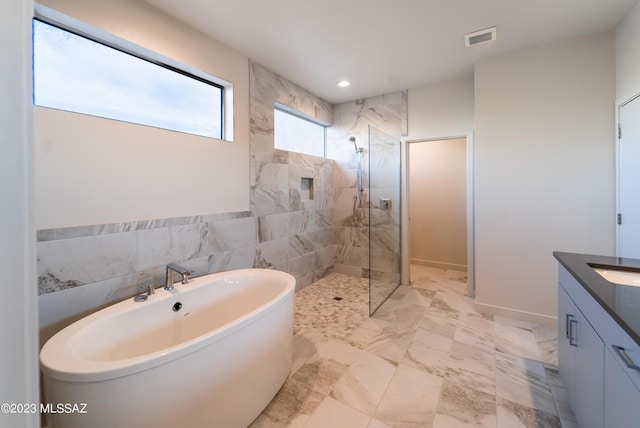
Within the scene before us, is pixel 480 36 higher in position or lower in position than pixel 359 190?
higher

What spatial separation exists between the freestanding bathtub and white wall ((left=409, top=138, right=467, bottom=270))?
3.50 metres

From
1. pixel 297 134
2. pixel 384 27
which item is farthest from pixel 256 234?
pixel 384 27

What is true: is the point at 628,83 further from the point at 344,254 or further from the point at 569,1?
the point at 344,254

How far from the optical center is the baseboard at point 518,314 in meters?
2.58

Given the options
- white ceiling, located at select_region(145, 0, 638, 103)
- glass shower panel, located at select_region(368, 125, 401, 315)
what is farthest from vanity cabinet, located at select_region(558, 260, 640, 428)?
white ceiling, located at select_region(145, 0, 638, 103)

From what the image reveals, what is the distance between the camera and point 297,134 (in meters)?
3.70

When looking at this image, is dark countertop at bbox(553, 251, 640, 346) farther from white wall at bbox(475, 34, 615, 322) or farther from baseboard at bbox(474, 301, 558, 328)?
baseboard at bbox(474, 301, 558, 328)

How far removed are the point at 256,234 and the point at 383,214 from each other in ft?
5.33

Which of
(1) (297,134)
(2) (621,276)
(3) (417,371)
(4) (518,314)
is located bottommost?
(3) (417,371)

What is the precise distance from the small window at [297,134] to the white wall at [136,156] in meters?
0.72

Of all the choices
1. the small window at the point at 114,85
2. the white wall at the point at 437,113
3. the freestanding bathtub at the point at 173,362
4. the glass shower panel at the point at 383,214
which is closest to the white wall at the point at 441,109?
the white wall at the point at 437,113

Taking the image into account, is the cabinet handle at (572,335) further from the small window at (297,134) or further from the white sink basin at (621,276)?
the small window at (297,134)

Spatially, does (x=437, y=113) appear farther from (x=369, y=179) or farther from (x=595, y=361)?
(x=595, y=361)

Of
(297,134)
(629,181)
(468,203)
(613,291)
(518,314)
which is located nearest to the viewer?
(613,291)
